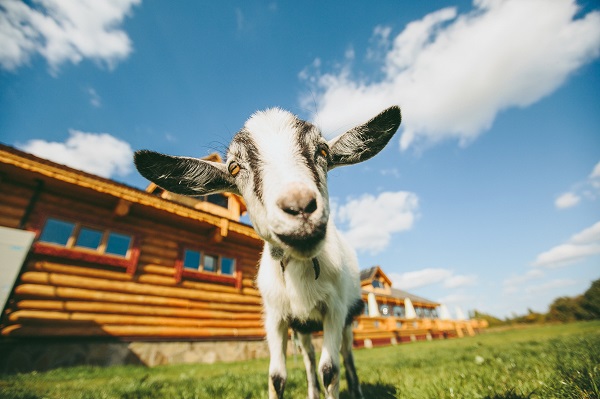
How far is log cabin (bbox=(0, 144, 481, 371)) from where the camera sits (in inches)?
239

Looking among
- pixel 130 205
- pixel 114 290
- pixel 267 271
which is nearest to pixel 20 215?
pixel 130 205

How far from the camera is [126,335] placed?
727 centimetres

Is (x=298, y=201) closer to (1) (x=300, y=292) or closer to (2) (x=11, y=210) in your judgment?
(1) (x=300, y=292)

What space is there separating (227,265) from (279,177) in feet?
31.7

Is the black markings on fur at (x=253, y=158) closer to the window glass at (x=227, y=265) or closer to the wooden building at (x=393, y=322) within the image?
the window glass at (x=227, y=265)

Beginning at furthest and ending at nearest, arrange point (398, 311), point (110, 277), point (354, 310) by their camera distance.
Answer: point (398, 311)
point (110, 277)
point (354, 310)

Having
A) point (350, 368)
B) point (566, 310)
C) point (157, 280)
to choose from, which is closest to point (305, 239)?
point (350, 368)

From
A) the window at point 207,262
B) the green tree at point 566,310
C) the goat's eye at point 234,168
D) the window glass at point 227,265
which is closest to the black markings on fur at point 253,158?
the goat's eye at point 234,168

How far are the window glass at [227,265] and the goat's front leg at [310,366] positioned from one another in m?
7.67

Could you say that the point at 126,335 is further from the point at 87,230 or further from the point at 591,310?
the point at 591,310

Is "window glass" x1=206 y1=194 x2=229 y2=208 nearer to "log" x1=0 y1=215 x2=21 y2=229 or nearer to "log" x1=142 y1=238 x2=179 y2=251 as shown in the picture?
"log" x1=142 y1=238 x2=179 y2=251

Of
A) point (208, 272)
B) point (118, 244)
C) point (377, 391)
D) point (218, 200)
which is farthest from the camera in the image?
point (218, 200)

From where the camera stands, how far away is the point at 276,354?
251cm

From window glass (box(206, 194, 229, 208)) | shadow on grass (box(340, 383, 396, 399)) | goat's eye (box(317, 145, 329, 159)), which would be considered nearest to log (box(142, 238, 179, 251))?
window glass (box(206, 194, 229, 208))
